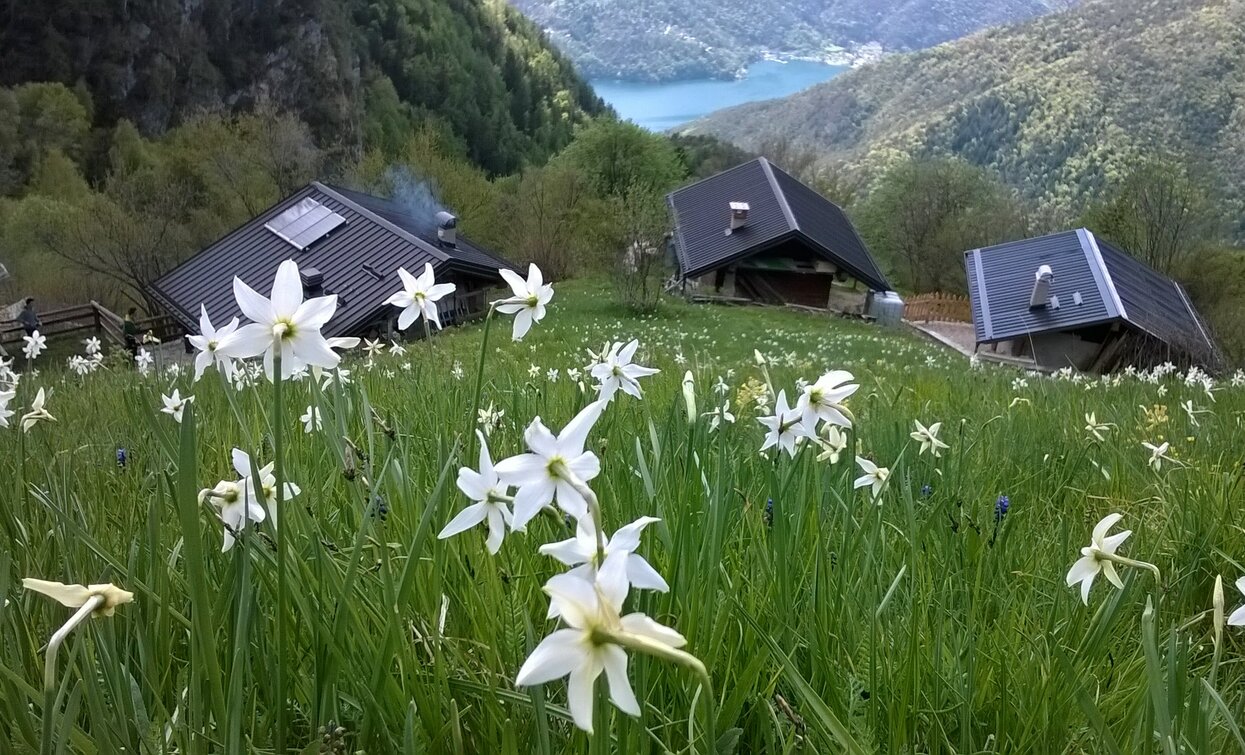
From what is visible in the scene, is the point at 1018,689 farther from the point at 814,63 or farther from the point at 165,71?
the point at 814,63

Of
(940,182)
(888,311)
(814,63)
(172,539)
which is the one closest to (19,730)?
(172,539)

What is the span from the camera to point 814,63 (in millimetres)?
122188

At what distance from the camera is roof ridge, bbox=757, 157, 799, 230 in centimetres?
3800

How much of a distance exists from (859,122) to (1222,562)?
332ft

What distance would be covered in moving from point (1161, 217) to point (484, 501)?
175 feet

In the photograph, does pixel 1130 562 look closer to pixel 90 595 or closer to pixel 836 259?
pixel 90 595

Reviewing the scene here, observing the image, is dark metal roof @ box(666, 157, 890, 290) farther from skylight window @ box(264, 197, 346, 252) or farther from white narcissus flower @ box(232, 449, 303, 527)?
white narcissus flower @ box(232, 449, 303, 527)

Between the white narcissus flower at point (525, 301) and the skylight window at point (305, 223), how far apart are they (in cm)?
2997

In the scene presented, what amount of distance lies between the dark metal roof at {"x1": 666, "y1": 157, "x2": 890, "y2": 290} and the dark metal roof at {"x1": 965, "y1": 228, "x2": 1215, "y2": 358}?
614 centimetres

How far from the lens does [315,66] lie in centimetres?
7000

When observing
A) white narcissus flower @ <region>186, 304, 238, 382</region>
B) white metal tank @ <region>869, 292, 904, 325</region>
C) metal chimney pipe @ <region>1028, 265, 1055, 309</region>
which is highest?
white narcissus flower @ <region>186, 304, 238, 382</region>

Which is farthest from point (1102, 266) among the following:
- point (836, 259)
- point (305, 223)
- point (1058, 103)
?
point (1058, 103)

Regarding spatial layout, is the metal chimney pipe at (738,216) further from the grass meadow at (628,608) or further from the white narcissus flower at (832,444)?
the white narcissus flower at (832,444)

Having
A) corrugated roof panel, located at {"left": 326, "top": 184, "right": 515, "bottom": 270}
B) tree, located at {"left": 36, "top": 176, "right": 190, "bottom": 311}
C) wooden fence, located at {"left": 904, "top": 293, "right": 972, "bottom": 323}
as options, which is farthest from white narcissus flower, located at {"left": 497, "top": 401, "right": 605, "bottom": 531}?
wooden fence, located at {"left": 904, "top": 293, "right": 972, "bottom": 323}
